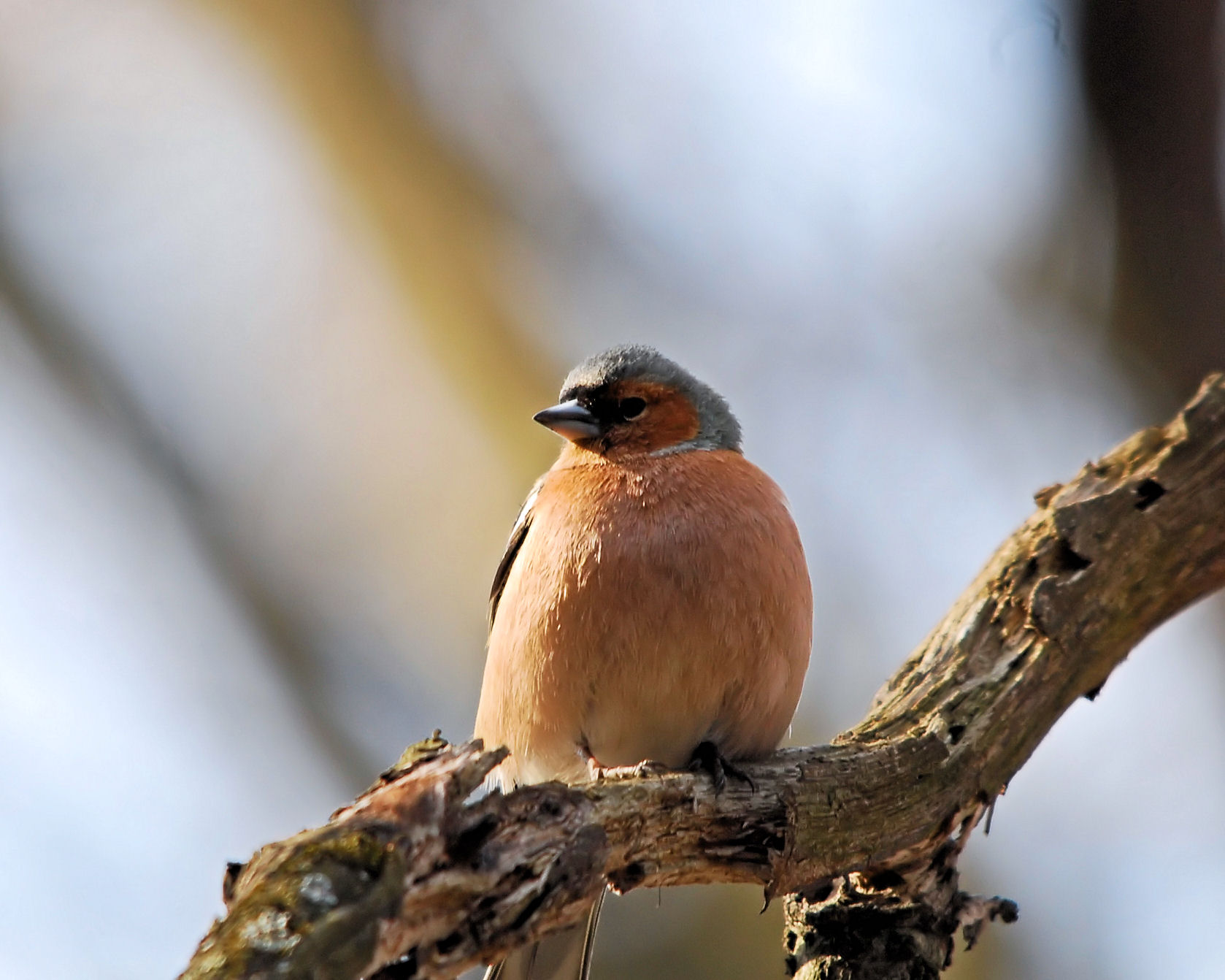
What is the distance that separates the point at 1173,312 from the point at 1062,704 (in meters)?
2.87

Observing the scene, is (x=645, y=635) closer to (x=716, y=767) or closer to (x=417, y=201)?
(x=716, y=767)

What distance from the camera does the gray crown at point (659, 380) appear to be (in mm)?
5789

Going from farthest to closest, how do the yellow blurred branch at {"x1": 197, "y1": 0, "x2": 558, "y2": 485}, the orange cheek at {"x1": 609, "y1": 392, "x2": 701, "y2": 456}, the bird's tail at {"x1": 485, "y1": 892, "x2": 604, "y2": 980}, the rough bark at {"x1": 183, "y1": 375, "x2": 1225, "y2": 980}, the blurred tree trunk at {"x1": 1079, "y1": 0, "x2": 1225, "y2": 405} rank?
the yellow blurred branch at {"x1": 197, "y1": 0, "x2": 558, "y2": 485} → the orange cheek at {"x1": 609, "y1": 392, "x2": 701, "y2": 456} → the blurred tree trunk at {"x1": 1079, "y1": 0, "x2": 1225, "y2": 405} → the bird's tail at {"x1": 485, "y1": 892, "x2": 604, "y2": 980} → the rough bark at {"x1": 183, "y1": 375, "x2": 1225, "y2": 980}

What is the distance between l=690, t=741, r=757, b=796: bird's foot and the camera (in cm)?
405

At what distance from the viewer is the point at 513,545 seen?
570 cm

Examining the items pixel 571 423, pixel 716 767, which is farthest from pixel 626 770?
pixel 571 423

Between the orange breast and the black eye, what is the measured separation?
78 centimetres

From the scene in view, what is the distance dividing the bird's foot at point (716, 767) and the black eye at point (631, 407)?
Answer: 1834 millimetres

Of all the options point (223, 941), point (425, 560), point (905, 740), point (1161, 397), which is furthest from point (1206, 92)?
point (425, 560)

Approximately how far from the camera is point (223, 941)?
2.54m

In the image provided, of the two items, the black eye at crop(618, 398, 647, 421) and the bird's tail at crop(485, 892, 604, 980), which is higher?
the black eye at crop(618, 398, 647, 421)

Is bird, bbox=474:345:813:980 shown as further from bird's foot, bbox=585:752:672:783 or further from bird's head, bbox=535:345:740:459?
bird's head, bbox=535:345:740:459

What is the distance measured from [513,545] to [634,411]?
90 cm

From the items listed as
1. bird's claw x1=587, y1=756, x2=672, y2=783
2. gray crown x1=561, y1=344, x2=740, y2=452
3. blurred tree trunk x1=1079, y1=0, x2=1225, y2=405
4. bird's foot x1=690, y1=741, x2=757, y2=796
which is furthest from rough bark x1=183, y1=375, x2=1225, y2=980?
blurred tree trunk x1=1079, y1=0, x2=1225, y2=405
